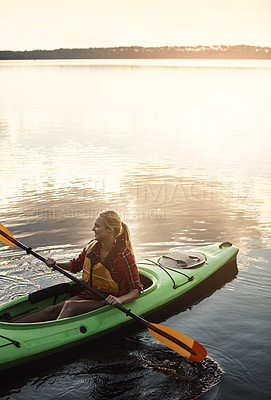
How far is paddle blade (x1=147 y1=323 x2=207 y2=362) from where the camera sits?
173 inches

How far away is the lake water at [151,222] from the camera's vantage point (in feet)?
14.1

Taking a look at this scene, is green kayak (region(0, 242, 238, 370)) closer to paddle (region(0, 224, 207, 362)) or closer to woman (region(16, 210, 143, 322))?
woman (region(16, 210, 143, 322))

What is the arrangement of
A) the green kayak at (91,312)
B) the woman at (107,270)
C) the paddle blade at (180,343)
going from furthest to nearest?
the woman at (107,270) → the paddle blade at (180,343) → the green kayak at (91,312)

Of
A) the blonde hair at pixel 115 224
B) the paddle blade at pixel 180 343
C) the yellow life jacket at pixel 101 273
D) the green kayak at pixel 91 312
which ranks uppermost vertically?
the blonde hair at pixel 115 224

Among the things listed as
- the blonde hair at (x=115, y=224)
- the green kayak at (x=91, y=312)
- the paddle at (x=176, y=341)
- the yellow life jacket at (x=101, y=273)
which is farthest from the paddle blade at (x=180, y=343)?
the blonde hair at (x=115, y=224)

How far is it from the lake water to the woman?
43cm

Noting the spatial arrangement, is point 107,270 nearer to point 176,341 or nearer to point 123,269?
point 123,269

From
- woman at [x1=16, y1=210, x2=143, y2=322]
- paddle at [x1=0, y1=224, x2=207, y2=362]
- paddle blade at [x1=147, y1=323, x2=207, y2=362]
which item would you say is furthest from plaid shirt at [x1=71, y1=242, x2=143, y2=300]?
paddle blade at [x1=147, y1=323, x2=207, y2=362]

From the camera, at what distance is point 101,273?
4.60m

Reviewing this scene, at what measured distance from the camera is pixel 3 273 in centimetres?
623

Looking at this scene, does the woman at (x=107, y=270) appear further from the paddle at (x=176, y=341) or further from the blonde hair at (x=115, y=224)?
the paddle at (x=176, y=341)

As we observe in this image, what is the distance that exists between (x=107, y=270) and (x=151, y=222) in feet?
12.8

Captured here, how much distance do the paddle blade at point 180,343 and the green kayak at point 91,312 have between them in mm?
393

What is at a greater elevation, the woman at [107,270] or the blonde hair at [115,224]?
the blonde hair at [115,224]
